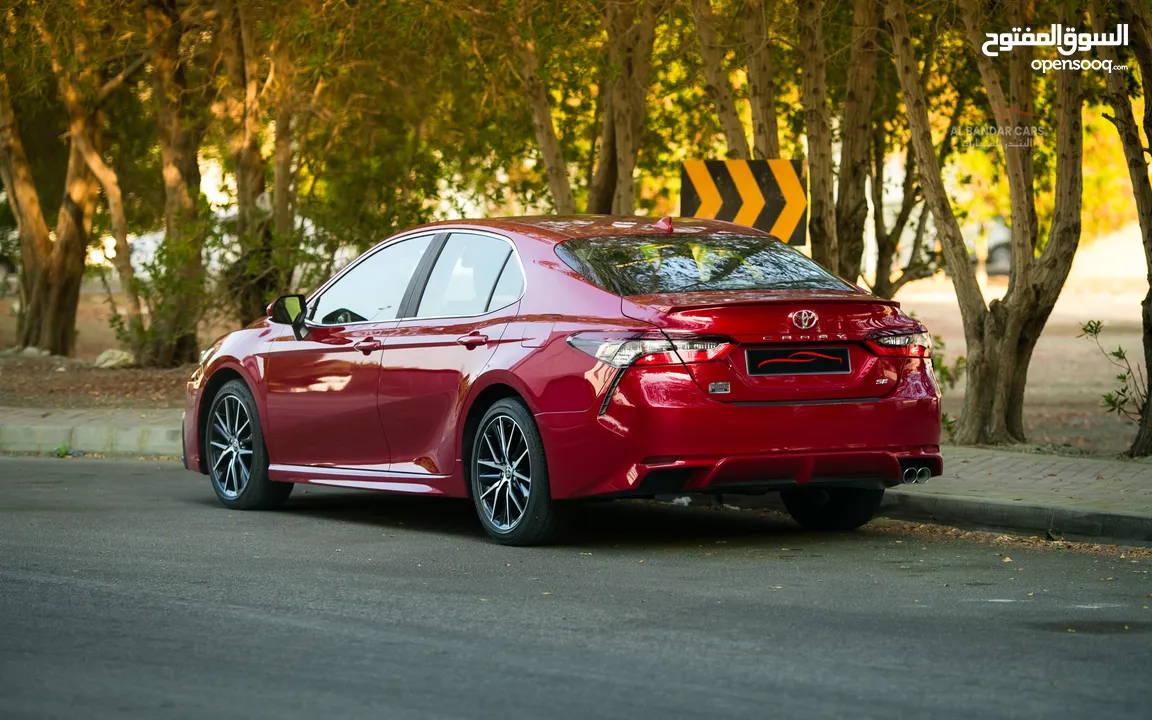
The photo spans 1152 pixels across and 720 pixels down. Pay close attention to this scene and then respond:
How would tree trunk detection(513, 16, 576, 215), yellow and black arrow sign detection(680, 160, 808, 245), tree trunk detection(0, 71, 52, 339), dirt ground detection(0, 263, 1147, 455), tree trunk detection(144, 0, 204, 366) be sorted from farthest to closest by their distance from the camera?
tree trunk detection(0, 71, 52, 339)
tree trunk detection(144, 0, 204, 366)
dirt ground detection(0, 263, 1147, 455)
tree trunk detection(513, 16, 576, 215)
yellow and black arrow sign detection(680, 160, 808, 245)

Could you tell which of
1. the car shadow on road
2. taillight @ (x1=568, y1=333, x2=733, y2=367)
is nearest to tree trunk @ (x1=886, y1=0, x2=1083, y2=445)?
the car shadow on road

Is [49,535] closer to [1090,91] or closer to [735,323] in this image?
[735,323]

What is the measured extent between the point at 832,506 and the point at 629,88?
8.75 m

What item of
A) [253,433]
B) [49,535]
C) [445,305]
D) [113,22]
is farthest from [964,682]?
[113,22]

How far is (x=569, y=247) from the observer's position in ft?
28.3

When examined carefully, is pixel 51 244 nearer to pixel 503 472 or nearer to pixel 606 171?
pixel 606 171

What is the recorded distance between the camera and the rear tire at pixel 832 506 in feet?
30.4

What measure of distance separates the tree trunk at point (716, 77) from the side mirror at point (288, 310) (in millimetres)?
4749

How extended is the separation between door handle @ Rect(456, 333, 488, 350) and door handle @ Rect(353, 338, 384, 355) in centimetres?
73

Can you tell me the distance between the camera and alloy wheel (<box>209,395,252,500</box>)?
10.5 metres

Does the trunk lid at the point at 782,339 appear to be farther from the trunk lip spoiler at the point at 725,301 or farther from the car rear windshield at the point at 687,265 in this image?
the car rear windshield at the point at 687,265

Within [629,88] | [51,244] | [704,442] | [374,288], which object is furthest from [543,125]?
[51,244]

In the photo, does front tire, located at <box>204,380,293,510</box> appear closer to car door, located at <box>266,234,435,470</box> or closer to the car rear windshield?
car door, located at <box>266,234,435,470</box>

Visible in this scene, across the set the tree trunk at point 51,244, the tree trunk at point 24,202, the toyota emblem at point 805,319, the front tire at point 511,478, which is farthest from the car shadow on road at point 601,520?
the tree trunk at point 24,202
